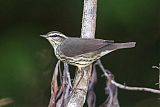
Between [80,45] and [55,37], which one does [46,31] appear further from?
[80,45]

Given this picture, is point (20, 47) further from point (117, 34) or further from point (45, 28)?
point (117, 34)

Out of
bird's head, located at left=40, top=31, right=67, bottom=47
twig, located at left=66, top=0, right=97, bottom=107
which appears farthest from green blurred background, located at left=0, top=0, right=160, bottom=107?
twig, located at left=66, top=0, right=97, bottom=107

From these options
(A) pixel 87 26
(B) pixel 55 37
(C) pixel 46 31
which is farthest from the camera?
(C) pixel 46 31

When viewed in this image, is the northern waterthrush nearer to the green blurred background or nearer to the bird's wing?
the bird's wing

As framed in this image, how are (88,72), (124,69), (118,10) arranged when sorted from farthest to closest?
1. (124,69)
2. (118,10)
3. (88,72)

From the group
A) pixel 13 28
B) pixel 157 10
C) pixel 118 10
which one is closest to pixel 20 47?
pixel 13 28

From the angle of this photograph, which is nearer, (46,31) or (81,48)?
(81,48)

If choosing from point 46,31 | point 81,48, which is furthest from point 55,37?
point 46,31
